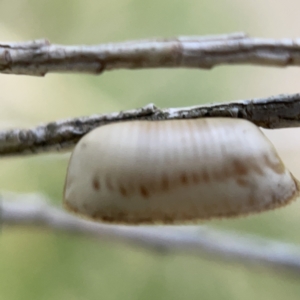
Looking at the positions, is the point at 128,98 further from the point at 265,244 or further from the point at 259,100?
the point at 259,100

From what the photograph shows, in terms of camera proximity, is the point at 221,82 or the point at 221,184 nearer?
the point at 221,184

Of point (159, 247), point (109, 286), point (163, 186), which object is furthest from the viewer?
point (109, 286)

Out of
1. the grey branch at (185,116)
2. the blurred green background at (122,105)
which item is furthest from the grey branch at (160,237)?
the grey branch at (185,116)

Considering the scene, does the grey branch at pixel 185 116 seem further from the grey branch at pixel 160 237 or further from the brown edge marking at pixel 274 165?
the grey branch at pixel 160 237

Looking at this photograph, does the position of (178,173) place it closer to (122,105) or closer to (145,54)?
(145,54)

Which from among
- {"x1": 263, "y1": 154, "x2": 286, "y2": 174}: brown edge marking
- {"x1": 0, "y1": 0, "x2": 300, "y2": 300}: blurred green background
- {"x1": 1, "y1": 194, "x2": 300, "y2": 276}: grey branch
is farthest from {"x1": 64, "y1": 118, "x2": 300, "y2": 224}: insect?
{"x1": 0, "y1": 0, "x2": 300, "y2": 300}: blurred green background

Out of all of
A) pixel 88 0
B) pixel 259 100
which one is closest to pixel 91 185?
pixel 259 100
